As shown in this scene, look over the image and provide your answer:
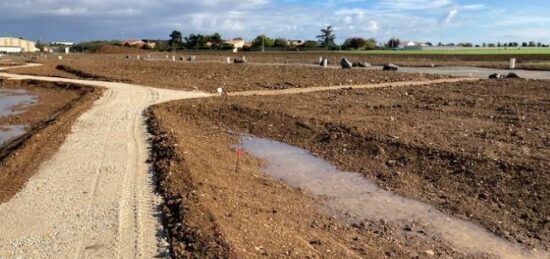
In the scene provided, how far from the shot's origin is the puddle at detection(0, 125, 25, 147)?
18.1 m

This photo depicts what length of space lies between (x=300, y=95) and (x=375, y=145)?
444 inches

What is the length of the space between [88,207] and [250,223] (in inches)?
107

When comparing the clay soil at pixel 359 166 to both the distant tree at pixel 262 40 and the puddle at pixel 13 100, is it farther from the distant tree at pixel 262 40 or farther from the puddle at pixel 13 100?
the distant tree at pixel 262 40

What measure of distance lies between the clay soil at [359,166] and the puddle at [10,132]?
457cm

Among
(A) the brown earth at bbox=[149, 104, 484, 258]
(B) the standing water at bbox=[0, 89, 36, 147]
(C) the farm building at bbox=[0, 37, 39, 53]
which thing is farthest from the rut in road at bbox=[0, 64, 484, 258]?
(C) the farm building at bbox=[0, 37, 39, 53]

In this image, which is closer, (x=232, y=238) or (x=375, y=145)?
(x=232, y=238)

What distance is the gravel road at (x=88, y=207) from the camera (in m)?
7.64

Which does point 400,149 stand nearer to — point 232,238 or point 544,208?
point 544,208

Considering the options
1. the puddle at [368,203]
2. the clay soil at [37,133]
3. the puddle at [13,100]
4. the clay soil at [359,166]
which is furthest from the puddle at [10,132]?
the puddle at [368,203]

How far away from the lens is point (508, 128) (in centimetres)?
1612

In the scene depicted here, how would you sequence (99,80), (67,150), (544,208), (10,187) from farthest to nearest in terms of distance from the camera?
1. (99,80)
2. (67,150)
3. (10,187)
4. (544,208)

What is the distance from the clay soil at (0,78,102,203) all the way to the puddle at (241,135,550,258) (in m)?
A: 5.16

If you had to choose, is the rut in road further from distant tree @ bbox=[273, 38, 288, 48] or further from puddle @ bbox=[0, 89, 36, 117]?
distant tree @ bbox=[273, 38, 288, 48]

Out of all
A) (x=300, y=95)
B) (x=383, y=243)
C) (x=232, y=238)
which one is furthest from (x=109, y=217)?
(x=300, y=95)
